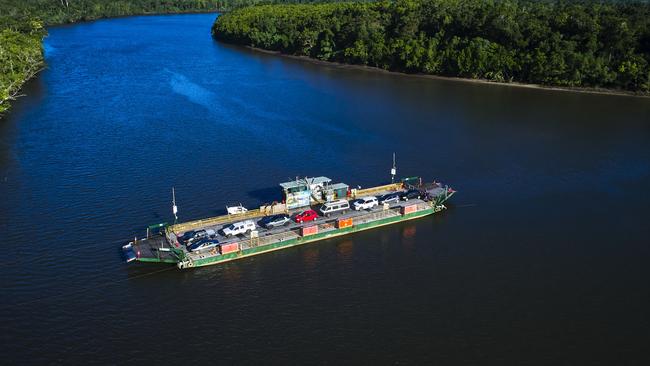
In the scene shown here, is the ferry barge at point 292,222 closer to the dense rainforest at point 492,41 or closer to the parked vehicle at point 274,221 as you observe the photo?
the parked vehicle at point 274,221

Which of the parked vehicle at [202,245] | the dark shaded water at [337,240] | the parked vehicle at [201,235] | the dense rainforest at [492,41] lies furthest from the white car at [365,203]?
the dense rainforest at [492,41]

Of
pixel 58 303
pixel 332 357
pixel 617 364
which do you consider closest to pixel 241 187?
pixel 58 303

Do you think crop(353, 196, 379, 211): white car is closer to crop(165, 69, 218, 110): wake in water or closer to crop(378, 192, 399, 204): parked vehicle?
crop(378, 192, 399, 204): parked vehicle

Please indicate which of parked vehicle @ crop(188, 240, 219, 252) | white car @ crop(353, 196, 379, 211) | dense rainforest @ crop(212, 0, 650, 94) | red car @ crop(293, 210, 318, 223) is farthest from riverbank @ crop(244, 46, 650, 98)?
parked vehicle @ crop(188, 240, 219, 252)

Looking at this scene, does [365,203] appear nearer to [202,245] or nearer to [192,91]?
[202,245]

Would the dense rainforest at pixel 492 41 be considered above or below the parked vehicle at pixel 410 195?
above

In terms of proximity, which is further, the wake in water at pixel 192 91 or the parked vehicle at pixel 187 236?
the wake in water at pixel 192 91
